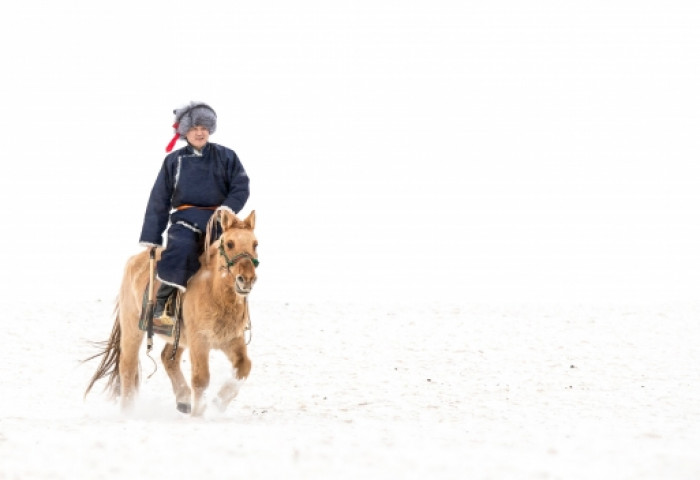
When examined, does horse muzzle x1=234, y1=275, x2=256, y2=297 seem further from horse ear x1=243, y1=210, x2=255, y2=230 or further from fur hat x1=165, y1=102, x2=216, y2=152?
fur hat x1=165, y1=102, x2=216, y2=152

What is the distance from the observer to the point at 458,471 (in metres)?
5.48

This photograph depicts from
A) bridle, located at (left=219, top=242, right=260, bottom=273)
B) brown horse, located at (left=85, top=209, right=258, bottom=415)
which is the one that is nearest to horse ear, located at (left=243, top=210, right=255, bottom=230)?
brown horse, located at (left=85, top=209, right=258, bottom=415)

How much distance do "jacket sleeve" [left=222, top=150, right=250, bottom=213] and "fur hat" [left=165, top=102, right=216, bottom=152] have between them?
14.9 inches

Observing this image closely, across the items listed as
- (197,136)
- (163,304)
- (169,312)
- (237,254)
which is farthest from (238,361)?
(197,136)

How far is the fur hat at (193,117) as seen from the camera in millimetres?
8445

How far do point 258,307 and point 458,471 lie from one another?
1047 cm

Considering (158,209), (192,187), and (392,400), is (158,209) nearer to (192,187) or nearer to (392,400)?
(192,187)

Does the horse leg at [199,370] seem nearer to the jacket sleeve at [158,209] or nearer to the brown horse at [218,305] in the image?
the brown horse at [218,305]

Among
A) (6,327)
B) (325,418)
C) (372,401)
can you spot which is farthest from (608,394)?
(6,327)

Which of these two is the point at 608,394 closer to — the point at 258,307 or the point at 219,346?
the point at 219,346

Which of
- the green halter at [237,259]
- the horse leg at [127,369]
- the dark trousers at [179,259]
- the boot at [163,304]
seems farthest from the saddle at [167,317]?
the green halter at [237,259]

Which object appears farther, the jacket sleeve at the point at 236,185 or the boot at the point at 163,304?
the jacket sleeve at the point at 236,185

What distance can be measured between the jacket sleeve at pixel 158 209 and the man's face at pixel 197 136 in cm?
34

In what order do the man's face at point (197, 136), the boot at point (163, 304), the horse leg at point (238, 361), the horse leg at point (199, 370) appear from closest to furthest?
Answer: the horse leg at point (199, 370) < the horse leg at point (238, 361) < the boot at point (163, 304) < the man's face at point (197, 136)
